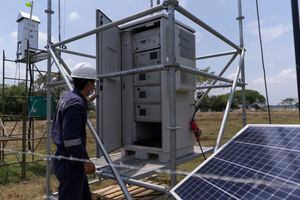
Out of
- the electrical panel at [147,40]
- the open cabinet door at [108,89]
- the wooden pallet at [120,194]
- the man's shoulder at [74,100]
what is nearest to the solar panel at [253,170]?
the man's shoulder at [74,100]

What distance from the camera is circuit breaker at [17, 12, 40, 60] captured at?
29.9 ft

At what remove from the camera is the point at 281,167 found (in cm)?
194

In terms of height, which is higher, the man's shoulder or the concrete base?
the man's shoulder

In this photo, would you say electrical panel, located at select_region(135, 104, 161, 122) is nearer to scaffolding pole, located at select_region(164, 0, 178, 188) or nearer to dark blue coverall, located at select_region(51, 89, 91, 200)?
dark blue coverall, located at select_region(51, 89, 91, 200)

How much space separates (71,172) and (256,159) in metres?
1.89

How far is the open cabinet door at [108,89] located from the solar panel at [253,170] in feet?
6.52

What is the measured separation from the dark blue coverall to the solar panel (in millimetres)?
1165

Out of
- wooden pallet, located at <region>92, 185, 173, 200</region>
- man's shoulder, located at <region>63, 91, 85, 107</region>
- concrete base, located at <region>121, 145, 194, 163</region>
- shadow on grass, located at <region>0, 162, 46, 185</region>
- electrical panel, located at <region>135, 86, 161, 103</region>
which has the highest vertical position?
electrical panel, located at <region>135, 86, 161, 103</region>

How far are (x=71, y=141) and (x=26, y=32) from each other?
7.48 metres

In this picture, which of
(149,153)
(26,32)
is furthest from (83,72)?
(26,32)

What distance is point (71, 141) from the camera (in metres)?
2.88

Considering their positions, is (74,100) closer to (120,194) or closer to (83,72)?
(83,72)

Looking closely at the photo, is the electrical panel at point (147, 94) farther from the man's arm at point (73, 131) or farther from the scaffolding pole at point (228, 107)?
the man's arm at point (73, 131)

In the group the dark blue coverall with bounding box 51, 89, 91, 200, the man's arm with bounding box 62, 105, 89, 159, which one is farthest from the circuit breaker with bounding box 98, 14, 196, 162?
the man's arm with bounding box 62, 105, 89, 159
